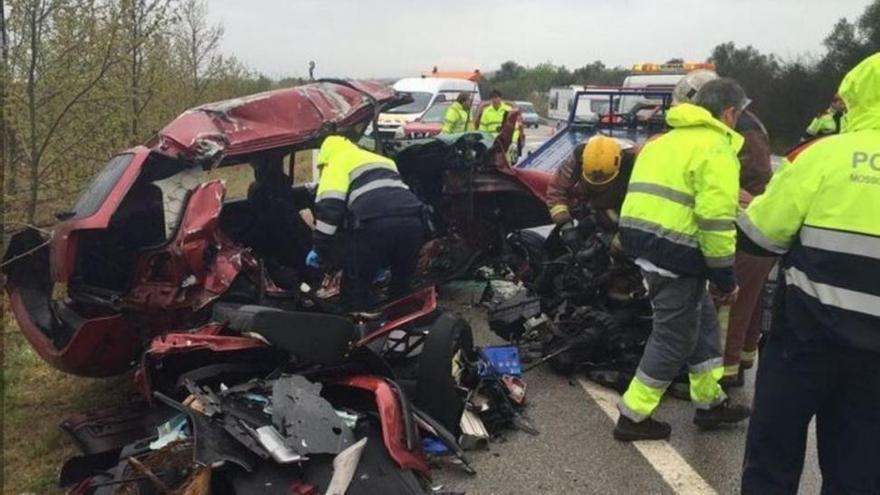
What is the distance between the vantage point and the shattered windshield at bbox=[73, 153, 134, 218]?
4.21 m

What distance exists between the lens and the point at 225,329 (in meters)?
3.60

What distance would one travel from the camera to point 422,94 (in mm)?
17938

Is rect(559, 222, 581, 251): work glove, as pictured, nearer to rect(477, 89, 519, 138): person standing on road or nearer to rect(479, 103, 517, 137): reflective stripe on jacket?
rect(477, 89, 519, 138): person standing on road

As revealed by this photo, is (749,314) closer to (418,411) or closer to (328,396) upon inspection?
(418,411)

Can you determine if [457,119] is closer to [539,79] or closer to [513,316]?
[513,316]

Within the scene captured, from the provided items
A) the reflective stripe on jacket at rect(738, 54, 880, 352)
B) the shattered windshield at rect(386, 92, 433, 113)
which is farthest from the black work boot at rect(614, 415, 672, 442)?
the shattered windshield at rect(386, 92, 433, 113)

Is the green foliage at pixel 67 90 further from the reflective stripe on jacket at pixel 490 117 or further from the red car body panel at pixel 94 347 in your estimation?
the reflective stripe on jacket at pixel 490 117

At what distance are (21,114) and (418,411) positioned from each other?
553 cm

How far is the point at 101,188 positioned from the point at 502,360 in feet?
8.57

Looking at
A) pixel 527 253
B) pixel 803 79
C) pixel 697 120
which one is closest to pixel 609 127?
pixel 527 253

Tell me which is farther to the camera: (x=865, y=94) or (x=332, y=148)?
(x=332, y=148)

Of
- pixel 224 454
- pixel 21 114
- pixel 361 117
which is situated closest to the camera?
pixel 224 454

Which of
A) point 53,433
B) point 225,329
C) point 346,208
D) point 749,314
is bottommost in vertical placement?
point 53,433

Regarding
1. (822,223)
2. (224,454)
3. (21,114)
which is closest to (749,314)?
(822,223)
